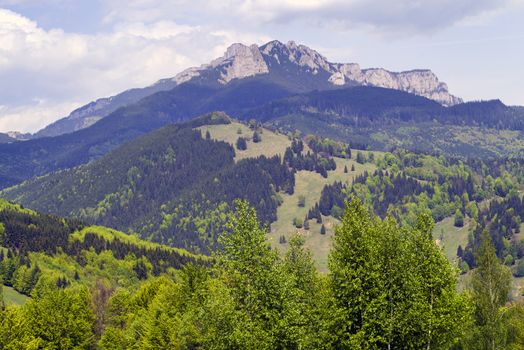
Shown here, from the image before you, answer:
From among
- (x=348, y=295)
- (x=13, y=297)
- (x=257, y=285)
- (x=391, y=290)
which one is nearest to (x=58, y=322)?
(x=257, y=285)

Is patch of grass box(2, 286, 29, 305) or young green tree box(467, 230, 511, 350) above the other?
young green tree box(467, 230, 511, 350)

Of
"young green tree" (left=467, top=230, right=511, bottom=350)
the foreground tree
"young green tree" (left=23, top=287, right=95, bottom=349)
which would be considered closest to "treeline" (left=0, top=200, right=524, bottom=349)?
the foreground tree

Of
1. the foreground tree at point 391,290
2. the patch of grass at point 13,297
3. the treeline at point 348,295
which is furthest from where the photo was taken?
the patch of grass at point 13,297

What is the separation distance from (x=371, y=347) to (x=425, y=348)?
5842 mm

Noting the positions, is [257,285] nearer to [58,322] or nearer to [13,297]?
[58,322]

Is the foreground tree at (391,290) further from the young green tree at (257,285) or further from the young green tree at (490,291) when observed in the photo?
the young green tree at (490,291)

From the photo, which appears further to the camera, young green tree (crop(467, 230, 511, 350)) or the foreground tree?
young green tree (crop(467, 230, 511, 350))

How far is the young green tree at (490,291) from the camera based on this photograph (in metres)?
69.6

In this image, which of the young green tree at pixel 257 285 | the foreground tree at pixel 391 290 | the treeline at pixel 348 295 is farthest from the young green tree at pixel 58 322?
the foreground tree at pixel 391 290

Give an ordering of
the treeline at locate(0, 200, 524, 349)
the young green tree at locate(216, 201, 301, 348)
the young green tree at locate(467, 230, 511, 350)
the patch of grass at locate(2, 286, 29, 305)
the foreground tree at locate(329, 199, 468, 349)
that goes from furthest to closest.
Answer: the patch of grass at locate(2, 286, 29, 305), the young green tree at locate(467, 230, 511, 350), the foreground tree at locate(329, 199, 468, 349), the treeline at locate(0, 200, 524, 349), the young green tree at locate(216, 201, 301, 348)

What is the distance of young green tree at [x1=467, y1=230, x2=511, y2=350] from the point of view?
69562mm

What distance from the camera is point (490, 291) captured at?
2726 inches

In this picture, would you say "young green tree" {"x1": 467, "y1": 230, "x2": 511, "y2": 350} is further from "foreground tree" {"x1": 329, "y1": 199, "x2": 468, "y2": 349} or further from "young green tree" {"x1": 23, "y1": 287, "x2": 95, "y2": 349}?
"young green tree" {"x1": 23, "y1": 287, "x2": 95, "y2": 349}

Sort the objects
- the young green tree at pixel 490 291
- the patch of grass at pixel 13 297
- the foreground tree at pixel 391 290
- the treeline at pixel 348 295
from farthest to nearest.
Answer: the patch of grass at pixel 13 297 → the young green tree at pixel 490 291 → the foreground tree at pixel 391 290 → the treeline at pixel 348 295
